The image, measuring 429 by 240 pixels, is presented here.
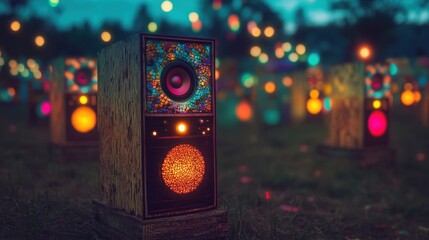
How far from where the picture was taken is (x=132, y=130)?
11.0 feet

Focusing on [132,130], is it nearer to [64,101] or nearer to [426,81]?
[64,101]

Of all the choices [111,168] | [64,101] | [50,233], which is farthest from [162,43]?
[64,101]

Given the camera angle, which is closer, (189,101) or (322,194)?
(189,101)

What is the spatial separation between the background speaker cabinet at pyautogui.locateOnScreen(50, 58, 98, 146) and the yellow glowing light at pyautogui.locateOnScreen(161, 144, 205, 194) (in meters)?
5.25

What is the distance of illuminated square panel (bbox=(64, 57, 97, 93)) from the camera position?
8164mm

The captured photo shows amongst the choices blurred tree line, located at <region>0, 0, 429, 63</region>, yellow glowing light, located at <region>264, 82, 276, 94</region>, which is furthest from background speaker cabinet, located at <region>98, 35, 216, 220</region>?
yellow glowing light, located at <region>264, 82, 276, 94</region>

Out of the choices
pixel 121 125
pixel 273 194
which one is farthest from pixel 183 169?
pixel 273 194

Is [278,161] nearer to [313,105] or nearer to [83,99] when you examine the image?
[83,99]

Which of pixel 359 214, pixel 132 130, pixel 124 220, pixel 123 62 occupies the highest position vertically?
pixel 123 62

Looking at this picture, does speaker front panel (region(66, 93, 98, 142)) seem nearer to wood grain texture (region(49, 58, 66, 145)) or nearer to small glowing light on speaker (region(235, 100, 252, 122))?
wood grain texture (region(49, 58, 66, 145))

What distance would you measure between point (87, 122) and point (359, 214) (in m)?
5.54

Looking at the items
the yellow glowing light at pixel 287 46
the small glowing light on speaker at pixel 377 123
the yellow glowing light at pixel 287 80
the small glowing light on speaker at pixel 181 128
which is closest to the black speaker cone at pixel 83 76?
the small glowing light on speaker at pixel 181 128

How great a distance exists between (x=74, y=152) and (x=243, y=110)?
549 inches

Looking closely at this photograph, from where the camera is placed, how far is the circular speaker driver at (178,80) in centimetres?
334
